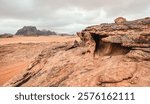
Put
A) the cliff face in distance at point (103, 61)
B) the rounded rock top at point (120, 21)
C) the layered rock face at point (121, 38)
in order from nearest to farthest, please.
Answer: the cliff face in distance at point (103, 61), the layered rock face at point (121, 38), the rounded rock top at point (120, 21)

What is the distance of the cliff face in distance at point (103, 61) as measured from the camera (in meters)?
7.07

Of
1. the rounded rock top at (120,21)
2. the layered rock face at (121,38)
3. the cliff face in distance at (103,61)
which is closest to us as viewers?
the cliff face in distance at (103,61)

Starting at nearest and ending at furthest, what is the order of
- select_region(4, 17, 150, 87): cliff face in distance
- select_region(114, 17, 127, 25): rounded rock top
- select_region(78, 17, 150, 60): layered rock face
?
select_region(4, 17, 150, 87): cliff face in distance → select_region(78, 17, 150, 60): layered rock face → select_region(114, 17, 127, 25): rounded rock top

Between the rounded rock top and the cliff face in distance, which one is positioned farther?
the rounded rock top

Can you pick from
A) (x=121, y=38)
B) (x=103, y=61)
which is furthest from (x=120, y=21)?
(x=103, y=61)

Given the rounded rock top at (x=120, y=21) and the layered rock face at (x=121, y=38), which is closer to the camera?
the layered rock face at (x=121, y=38)

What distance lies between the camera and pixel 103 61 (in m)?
7.91

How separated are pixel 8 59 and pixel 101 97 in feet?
49.6

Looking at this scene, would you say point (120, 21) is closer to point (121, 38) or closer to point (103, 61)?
point (121, 38)

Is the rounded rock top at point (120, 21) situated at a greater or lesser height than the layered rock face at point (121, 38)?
greater

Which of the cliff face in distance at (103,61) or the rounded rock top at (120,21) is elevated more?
the rounded rock top at (120,21)

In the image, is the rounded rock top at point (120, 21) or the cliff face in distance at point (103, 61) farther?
the rounded rock top at point (120, 21)

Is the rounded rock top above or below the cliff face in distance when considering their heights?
above

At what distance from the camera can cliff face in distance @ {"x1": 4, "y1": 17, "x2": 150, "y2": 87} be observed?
7066 mm
